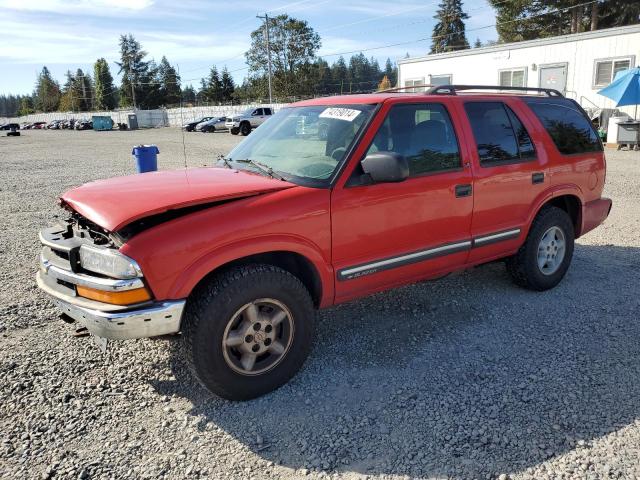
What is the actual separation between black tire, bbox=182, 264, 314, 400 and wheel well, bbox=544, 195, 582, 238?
3.13 m

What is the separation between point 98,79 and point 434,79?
104m

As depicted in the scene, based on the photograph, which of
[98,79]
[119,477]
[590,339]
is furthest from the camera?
[98,79]

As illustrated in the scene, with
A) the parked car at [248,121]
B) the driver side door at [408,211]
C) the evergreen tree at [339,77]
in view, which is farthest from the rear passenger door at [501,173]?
the evergreen tree at [339,77]

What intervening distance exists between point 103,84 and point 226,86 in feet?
140

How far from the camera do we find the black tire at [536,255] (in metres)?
4.70

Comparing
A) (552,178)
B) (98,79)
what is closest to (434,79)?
(552,178)

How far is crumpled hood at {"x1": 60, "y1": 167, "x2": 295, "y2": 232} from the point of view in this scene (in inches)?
113

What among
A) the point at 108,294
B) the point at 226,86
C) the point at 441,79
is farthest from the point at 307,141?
the point at 226,86

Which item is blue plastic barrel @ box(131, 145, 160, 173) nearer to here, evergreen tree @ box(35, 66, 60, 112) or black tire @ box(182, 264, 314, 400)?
black tire @ box(182, 264, 314, 400)

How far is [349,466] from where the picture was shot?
8.67 feet

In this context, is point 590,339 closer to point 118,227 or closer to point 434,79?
point 118,227

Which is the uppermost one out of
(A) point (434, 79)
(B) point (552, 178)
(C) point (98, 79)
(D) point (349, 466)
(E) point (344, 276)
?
(C) point (98, 79)

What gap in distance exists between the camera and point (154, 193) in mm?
3168

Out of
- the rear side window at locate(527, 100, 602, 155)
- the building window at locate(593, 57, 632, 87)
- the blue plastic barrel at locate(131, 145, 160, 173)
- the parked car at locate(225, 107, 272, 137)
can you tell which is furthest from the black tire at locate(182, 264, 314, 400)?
the parked car at locate(225, 107, 272, 137)
